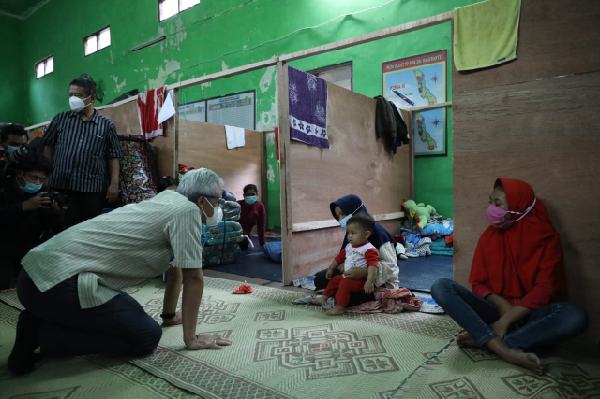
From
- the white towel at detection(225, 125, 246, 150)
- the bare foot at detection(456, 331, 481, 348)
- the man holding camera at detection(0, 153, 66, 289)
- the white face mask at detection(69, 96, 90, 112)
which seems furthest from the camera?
the white towel at detection(225, 125, 246, 150)

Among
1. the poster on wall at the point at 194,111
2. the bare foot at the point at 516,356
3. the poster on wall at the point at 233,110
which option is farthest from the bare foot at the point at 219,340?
the poster on wall at the point at 194,111

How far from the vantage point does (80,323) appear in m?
1.73

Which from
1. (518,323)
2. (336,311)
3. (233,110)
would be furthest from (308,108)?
(233,110)

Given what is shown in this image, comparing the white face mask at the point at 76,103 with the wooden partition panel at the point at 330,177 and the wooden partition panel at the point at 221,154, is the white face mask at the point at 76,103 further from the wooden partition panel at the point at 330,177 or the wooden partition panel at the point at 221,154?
the wooden partition panel at the point at 330,177

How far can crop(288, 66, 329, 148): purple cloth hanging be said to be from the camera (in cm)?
317

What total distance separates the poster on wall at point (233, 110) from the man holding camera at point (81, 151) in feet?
12.7

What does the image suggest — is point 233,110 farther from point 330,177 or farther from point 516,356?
point 516,356

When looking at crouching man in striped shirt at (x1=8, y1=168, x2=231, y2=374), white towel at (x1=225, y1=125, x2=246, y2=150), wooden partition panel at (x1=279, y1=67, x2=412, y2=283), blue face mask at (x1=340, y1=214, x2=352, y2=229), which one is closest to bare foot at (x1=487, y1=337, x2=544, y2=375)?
blue face mask at (x1=340, y1=214, x2=352, y2=229)

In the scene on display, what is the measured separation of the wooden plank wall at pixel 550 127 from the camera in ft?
6.35

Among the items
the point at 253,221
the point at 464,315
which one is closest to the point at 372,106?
the point at 253,221

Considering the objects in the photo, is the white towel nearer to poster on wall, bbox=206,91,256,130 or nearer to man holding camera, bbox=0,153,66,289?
poster on wall, bbox=206,91,256,130

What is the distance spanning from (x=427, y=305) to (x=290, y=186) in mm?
1342

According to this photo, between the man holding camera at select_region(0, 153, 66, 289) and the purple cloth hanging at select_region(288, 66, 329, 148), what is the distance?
5.96 feet

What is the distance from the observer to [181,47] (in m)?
7.73
